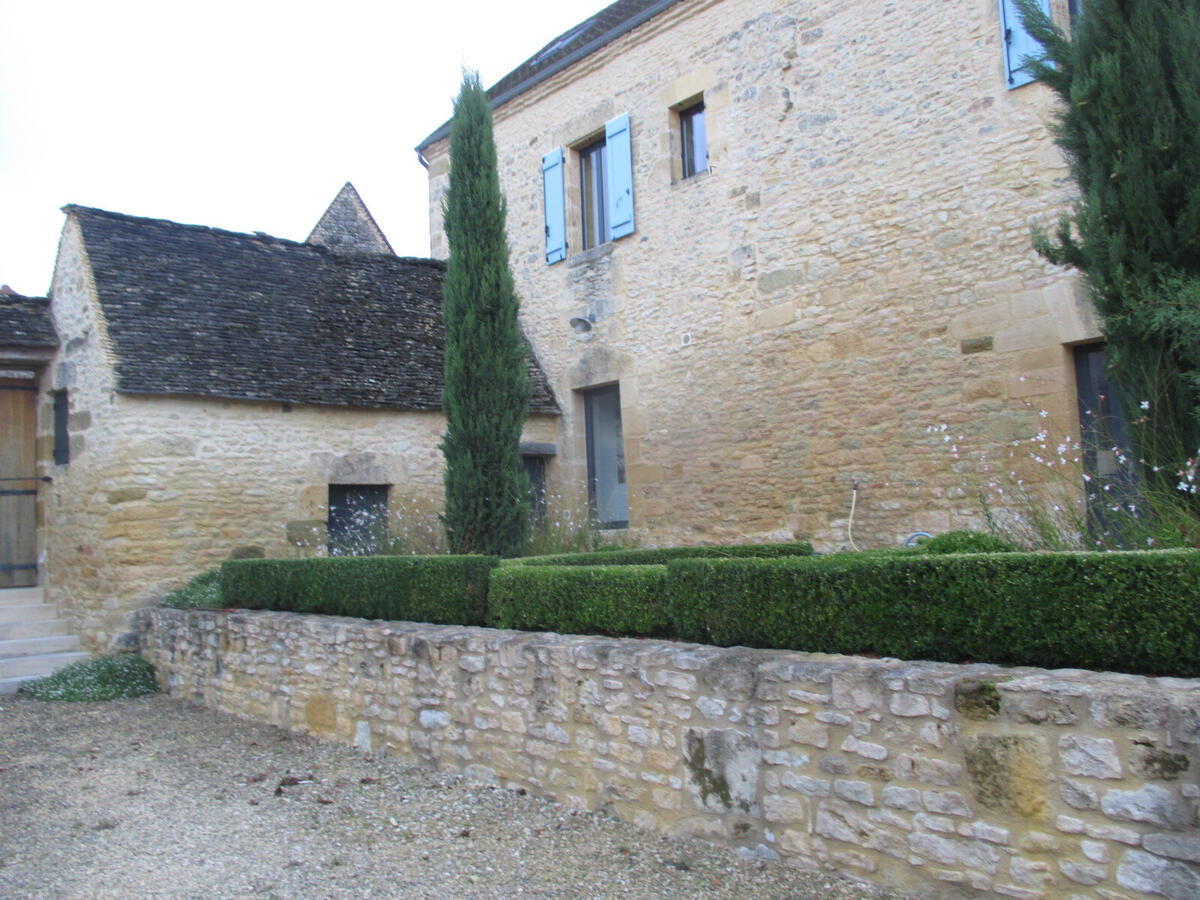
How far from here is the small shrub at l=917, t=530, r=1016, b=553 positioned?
4812mm

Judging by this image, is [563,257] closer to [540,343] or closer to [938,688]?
[540,343]

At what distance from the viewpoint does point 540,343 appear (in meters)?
11.2

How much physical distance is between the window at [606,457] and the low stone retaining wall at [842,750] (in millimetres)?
5080

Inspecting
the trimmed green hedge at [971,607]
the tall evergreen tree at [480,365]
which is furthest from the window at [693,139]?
the trimmed green hedge at [971,607]

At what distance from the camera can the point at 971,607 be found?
350 centimetres

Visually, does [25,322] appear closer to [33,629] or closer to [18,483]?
[18,483]

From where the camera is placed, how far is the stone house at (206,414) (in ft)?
28.1

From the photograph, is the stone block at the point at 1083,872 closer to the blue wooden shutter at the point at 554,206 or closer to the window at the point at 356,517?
the window at the point at 356,517

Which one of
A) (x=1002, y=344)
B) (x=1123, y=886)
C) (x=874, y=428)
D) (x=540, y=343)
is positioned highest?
(x=540, y=343)

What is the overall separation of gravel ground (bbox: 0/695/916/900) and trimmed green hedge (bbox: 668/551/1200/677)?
3.03ft

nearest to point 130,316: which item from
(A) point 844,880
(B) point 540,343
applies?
(B) point 540,343

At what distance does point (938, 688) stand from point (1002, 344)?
491cm

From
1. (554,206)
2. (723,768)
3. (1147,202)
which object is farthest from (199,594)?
(1147,202)

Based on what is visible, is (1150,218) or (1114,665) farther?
(1150,218)
